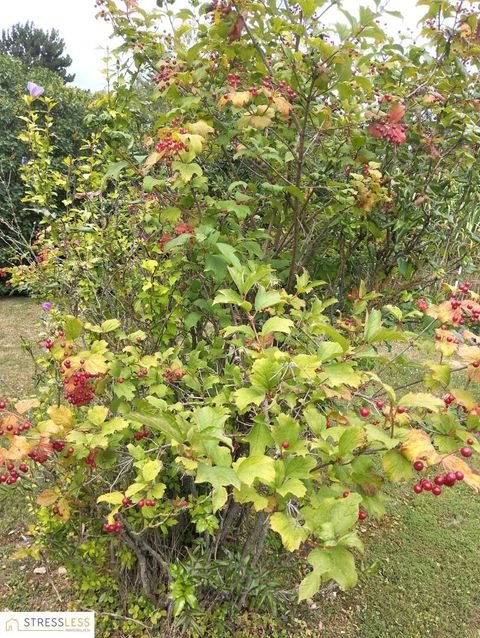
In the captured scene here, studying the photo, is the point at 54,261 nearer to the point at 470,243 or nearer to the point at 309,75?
the point at 309,75

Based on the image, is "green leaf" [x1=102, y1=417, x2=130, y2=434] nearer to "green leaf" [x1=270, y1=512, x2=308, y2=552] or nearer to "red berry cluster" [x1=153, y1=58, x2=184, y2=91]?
"green leaf" [x1=270, y1=512, x2=308, y2=552]

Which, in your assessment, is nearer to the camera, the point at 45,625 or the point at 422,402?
the point at 422,402

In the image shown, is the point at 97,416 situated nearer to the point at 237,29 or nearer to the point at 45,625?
the point at 45,625

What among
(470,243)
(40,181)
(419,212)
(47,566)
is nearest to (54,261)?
(40,181)

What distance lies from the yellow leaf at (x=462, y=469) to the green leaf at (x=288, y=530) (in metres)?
0.38

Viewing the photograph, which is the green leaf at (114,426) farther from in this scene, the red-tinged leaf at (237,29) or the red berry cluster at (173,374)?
the red-tinged leaf at (237,29)

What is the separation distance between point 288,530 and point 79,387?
89cm

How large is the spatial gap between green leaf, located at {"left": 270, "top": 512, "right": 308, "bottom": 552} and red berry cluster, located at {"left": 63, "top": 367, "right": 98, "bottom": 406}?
780 mm

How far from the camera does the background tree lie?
2836 cm

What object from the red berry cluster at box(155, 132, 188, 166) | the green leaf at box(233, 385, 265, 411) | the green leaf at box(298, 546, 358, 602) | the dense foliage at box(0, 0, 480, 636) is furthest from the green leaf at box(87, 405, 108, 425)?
the red berry cluster at box(155, 132, 188, 166)

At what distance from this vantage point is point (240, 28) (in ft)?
6.39

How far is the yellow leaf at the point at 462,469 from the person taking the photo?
1141mm

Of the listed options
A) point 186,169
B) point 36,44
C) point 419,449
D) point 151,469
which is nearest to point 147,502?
point 151,469

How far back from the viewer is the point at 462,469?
117 cm
